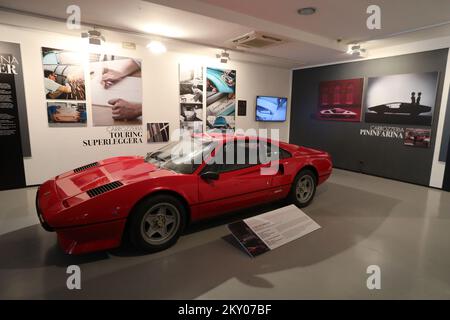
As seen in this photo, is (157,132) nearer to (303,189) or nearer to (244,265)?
(303,189)

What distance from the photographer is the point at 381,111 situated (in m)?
5.43

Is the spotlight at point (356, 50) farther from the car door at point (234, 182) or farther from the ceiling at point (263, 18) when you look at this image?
the car door at point (234, 182)

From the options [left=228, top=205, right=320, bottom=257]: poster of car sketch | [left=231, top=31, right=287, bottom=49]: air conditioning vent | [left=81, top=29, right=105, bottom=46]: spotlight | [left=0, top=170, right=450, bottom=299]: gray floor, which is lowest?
[left=0, top=170, right=450, bottom=299]: gray floor

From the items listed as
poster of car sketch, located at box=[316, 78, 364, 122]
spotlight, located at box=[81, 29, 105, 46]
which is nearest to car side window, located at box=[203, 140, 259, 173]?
spotlight, located at box=[81, 29, 105, 46]

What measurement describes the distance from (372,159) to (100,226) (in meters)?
5.71

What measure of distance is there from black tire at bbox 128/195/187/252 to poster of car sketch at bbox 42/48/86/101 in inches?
128

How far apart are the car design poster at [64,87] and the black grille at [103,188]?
9.55 ft

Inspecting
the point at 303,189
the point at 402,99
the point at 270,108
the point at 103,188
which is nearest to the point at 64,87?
the point at 103,188

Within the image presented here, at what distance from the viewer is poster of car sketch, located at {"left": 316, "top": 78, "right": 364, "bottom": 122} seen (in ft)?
19.2

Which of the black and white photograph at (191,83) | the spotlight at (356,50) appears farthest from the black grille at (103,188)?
the spotlight at (356,50)

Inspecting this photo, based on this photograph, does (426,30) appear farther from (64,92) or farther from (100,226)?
(64,92)

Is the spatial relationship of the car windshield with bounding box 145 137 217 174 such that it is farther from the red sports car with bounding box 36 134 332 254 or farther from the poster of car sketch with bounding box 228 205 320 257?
the poster of car sketch with bounding box 228 205 320 257

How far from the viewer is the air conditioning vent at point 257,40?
4.07 m
